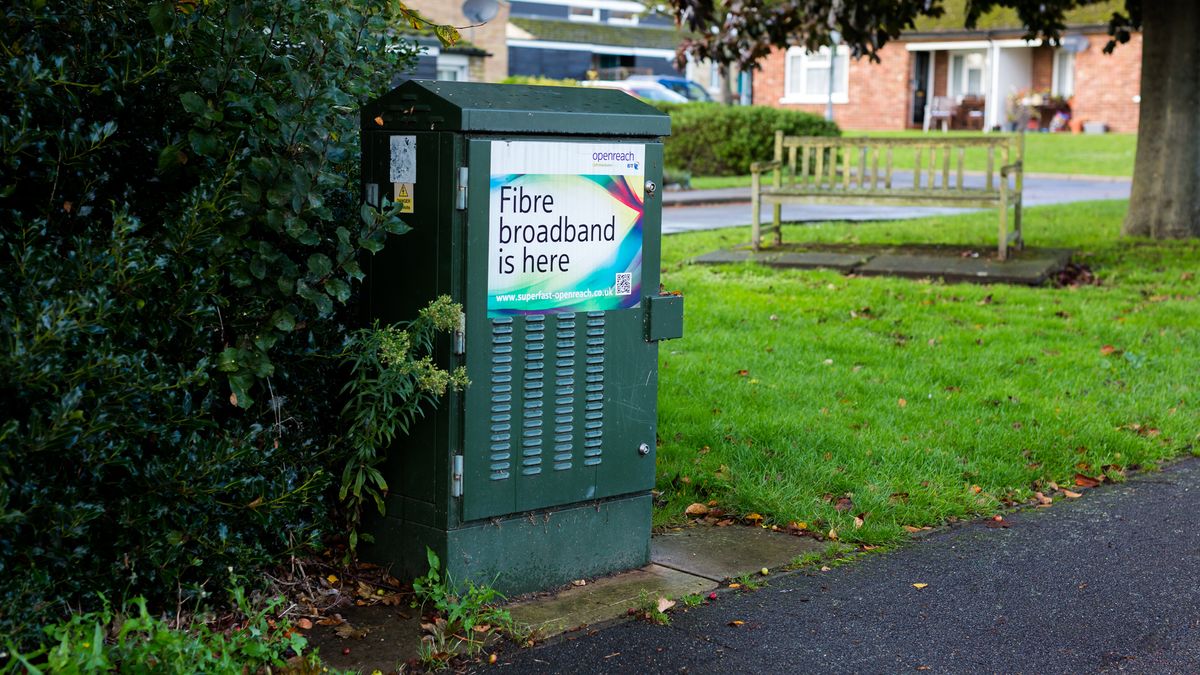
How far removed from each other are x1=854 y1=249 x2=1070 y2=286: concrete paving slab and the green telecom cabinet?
6.77 metres

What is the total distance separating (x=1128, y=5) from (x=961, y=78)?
101 feet

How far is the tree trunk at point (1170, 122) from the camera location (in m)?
13.2

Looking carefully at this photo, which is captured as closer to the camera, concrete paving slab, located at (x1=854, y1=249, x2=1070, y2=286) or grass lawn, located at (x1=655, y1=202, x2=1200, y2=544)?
grass lawn, located at (x1=655, y1=202, x2=1200, y2=544)

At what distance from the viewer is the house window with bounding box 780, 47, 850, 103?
145 feet

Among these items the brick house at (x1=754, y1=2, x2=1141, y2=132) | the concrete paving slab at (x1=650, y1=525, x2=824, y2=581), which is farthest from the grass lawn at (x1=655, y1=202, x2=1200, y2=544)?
the brick house at (x1=754, y1=2, x2=1141, y2=132)

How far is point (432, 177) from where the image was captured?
13.2ft

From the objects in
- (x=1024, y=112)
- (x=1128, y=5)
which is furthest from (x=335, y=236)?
(x=1024, y=112)

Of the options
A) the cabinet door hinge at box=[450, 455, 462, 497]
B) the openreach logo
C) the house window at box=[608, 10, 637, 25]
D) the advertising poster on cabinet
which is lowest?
the cabinet door hinge at box=[450, 455, 462, 497]

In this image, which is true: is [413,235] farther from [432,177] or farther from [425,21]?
[425,21]

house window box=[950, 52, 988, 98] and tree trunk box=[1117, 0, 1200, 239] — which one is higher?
house window box=[950, 52, 988, 98]

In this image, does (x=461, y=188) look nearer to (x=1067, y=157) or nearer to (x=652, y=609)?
(x=652, y=609)

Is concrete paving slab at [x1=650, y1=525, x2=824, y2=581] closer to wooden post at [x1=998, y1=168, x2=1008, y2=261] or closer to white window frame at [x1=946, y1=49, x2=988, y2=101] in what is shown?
wooden post at [x1=998, y1=168, x2=1008, y2=261]

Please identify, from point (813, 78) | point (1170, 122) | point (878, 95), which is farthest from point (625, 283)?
point (813, 78)

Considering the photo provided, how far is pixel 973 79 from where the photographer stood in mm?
43750
